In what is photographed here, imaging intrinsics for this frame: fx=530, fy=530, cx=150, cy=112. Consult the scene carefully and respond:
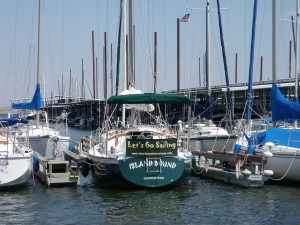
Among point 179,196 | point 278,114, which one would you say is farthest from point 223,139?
point 179,196

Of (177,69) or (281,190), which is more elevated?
(177,69)

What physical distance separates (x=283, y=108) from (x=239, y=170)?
138 inches

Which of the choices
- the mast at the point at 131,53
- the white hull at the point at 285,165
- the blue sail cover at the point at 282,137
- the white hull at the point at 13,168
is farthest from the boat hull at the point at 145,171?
the mast at the point at 131,53

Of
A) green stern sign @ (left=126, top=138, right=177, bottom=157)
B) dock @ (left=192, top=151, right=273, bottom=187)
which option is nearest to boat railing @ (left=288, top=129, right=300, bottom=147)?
dock @ (left=192, top=151, right=273, bottom=187)

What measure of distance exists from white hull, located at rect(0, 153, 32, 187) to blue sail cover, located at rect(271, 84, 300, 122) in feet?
35.1

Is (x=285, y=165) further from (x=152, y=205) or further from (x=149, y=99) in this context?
(x=152, y=205)

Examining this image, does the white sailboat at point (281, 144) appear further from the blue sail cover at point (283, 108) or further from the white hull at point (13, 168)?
the white hull at point (13, 168)

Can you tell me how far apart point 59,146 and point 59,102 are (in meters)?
93.1

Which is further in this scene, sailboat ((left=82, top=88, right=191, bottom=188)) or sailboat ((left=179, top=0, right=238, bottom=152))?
sailboat ((left=179, top=0, right=238, bottom=152))

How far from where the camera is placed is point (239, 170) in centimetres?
2138

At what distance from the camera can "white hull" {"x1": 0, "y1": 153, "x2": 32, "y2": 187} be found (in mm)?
18641

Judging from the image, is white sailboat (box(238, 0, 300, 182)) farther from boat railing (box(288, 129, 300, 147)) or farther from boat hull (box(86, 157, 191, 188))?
boat hull (box(86, 157, 191, 188))

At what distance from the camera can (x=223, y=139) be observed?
33.0 metres

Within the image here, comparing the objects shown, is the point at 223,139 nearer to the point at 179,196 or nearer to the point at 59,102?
the point at 179,196
